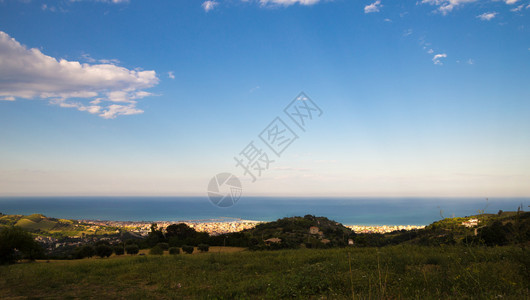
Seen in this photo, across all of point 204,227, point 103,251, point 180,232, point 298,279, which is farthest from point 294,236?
point 204,227

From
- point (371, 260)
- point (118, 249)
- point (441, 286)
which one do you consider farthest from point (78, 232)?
point (441, 286)

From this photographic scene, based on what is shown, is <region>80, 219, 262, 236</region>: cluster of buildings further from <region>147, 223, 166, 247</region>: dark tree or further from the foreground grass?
the foreground grass

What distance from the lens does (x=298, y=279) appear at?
19.7 feet

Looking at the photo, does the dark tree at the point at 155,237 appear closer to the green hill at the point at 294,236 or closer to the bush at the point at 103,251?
the bush at the point at 103,251

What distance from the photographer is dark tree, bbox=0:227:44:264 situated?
13469 millimetres

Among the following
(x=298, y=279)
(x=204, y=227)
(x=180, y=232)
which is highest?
(x=298, y=279)

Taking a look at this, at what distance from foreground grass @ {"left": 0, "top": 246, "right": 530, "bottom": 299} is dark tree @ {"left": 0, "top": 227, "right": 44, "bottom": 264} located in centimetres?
613

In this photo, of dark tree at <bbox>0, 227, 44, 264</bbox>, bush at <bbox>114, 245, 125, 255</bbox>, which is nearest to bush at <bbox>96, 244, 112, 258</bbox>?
bush at <bbox>114, 245, 125, 255</bbox>

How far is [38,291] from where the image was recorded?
23.2 feet

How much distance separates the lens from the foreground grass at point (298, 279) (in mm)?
4480

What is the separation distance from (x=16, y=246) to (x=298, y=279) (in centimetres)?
1628

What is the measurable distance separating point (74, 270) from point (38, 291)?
119 inches

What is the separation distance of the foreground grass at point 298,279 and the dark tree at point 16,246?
6133 millimetres

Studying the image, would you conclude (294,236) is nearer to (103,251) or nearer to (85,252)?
(103,251)
